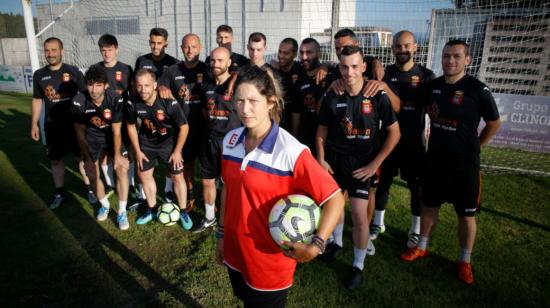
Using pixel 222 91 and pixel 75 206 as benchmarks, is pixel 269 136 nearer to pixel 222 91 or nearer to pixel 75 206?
pixel 222 91

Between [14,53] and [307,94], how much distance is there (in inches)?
1317

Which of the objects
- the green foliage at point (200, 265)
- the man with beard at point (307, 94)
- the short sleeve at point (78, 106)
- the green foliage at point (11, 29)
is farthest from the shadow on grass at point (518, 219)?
the green foliage at point (11, 29)

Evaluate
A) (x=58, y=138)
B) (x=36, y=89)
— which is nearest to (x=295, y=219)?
(x=58, y=138)

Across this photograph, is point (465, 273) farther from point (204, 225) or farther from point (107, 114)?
point (107, 114)

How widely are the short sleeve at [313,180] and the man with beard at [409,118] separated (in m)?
2.44

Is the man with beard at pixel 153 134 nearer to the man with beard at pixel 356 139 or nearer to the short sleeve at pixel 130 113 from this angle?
the short sleeve at pixel 130 113

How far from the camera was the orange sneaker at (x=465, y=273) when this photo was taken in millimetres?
3457

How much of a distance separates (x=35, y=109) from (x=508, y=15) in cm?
819

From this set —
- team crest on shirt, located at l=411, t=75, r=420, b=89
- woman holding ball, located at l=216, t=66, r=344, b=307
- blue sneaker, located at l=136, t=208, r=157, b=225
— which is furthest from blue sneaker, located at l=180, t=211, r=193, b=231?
team crest on shirt, located at l=411, t=75, r=420, b=89

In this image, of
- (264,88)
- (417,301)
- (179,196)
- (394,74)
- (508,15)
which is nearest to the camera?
(264,88)

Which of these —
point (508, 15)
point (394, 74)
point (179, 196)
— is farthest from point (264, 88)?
point (508, 15)

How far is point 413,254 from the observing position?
12.7ft

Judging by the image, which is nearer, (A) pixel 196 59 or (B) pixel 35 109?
(A) pixel 196 59

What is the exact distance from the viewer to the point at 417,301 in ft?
10.4
